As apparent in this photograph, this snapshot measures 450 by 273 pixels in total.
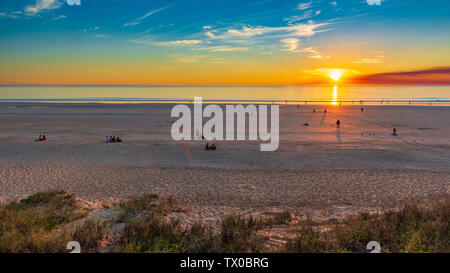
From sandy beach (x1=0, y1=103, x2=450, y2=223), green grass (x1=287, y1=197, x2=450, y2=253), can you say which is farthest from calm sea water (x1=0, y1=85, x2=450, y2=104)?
green grass (x1=287, y1=197, x2=450, y2=253)

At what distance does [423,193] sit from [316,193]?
457 centimetres

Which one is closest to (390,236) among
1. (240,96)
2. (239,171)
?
(239,171)

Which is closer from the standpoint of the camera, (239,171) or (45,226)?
(45,226)

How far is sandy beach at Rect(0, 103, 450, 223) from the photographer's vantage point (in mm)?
11016

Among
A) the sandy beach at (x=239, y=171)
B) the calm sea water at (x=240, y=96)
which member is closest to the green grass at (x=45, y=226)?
the sandy beach at (x=239, y=171)

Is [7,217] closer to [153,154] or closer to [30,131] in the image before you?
[153,154]

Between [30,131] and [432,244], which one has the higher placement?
[30,131]

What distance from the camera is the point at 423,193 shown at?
38.2 ft

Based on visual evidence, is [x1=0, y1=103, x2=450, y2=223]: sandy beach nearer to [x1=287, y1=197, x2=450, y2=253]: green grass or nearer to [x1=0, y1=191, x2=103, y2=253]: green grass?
[x1=0, y1=191, x2=103, y2=253]: green grass

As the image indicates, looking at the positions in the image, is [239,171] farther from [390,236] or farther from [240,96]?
[240,96]

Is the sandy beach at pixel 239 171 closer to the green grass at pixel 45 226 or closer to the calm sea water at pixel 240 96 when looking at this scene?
the green grass at pixel 45 226

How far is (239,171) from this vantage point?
1531cm

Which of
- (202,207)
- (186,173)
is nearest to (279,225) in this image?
(202,207)

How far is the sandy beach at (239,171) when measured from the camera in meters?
11.0
